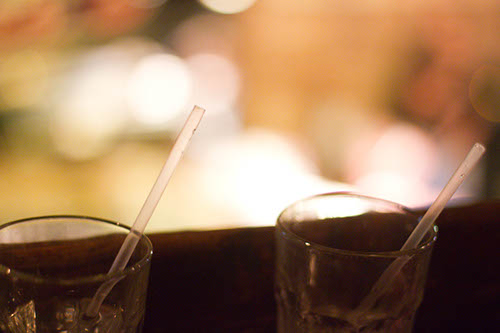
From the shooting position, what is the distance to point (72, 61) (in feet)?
6.68

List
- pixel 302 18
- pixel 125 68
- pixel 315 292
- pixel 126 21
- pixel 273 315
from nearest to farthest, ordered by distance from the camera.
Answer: pixel 315 292 → pixel 273 315 → pixel 126 21 → pixel 125 68 → pixel 302 18

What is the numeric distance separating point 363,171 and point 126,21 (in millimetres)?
1099

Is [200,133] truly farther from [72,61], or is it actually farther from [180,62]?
[72,61]

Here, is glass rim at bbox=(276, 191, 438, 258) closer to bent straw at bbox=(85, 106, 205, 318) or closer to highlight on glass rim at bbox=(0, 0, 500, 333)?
bent straw at bbox=(85, 106, 205, 318)

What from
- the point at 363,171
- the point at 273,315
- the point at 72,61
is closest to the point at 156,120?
the point at 72,61

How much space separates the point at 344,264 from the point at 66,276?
0.23 m

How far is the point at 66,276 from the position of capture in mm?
480

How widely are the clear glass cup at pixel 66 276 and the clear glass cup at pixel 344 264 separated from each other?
0.13 metres

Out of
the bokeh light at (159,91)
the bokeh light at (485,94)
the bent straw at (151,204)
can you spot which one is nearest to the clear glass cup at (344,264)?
the bent straw at (151,204)

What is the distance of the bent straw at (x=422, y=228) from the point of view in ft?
1.49

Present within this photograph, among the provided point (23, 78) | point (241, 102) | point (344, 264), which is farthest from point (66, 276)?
point (241, 102)

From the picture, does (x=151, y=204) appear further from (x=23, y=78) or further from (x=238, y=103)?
(x=238, y=103)

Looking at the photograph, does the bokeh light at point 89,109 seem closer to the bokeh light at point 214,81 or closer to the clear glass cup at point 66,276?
the bokeh light at point 214,81

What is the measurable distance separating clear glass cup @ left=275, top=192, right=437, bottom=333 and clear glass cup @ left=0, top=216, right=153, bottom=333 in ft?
0.41
